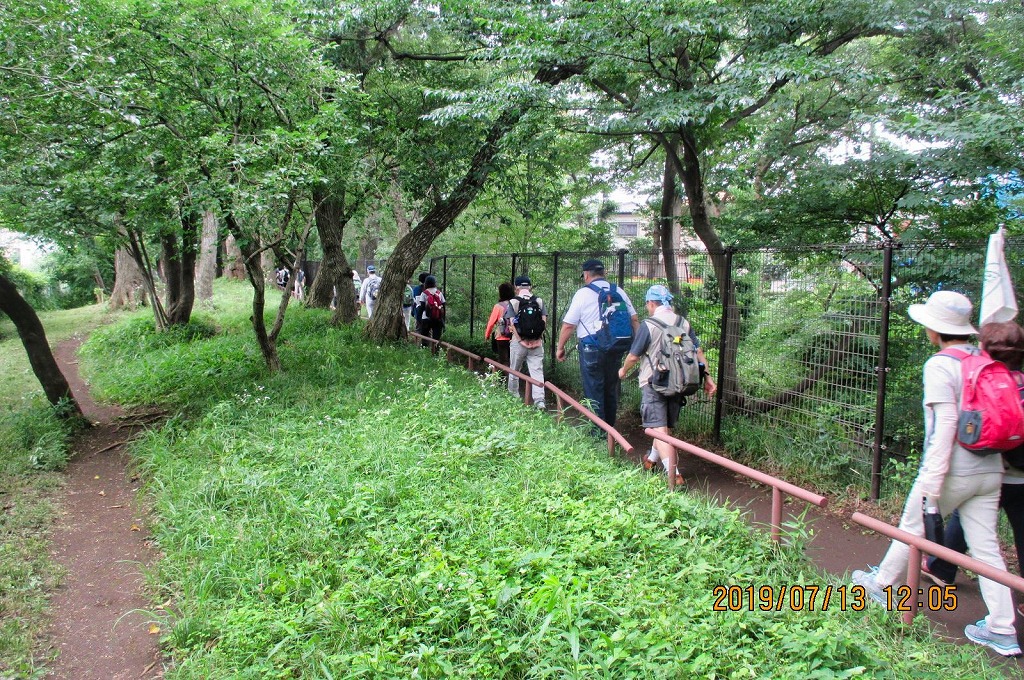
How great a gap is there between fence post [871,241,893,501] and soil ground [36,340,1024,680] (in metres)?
0.46

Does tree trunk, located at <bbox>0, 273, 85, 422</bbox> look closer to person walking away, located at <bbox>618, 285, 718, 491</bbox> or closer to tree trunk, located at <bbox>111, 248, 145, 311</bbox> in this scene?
person walking away, located at <bbox>618, 285, 718, 491</bbox>

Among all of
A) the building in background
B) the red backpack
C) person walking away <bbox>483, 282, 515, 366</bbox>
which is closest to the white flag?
the red backpack

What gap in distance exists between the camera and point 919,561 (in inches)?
122

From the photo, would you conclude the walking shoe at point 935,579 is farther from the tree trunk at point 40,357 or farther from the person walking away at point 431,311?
the tree trunk at point 40,357

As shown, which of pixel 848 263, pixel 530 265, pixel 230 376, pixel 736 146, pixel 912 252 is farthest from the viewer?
pixel 736 146

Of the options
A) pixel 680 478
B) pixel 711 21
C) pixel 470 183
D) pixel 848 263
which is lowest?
pixel 680 478

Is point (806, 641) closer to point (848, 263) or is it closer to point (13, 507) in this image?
point (848, 263)

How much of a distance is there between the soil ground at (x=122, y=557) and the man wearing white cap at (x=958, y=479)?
201mm

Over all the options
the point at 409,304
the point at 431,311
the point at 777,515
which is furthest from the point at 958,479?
the point at 409,304

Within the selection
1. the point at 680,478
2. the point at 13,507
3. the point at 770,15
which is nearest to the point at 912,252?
the point at 680,478

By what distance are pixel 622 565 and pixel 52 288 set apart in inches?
1309

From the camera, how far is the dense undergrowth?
→ 2797 mm

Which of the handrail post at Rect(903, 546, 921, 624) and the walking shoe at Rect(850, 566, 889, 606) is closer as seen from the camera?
the handrail post at Rect(903, 546, 921, 624)

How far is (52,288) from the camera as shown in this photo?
2953 cm
